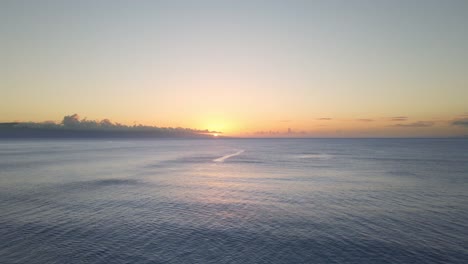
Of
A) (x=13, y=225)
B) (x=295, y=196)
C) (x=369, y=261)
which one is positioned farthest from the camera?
(x=295, y=196)

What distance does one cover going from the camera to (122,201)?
109 feet

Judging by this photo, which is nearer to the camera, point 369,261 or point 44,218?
point 369,261

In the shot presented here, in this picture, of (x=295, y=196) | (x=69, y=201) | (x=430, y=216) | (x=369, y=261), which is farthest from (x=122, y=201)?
(x=430, y=216)

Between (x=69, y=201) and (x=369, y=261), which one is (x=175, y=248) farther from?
(x=69, y=201)

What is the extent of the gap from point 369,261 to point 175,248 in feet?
40.0

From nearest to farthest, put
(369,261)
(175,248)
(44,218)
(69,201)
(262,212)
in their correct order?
1. (369,261)
2. (175,248)
3. (44,218)
4. (262,212)
5. (69,201)

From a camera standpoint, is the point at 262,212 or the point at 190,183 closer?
the point at 262,212

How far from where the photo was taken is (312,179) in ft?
166

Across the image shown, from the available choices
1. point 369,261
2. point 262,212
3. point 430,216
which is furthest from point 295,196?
point 369,261

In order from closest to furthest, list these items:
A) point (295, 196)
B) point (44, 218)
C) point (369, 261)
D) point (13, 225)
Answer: point (369, 261) < point (13, 225) < point (44, 218) < point (295, 196)

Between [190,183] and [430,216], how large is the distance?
108 feet

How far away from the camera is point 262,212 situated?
1121 inches

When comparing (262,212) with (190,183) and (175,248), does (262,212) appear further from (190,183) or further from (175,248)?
(190,183)

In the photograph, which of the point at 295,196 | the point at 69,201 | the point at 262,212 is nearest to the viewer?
the point at 262,212
